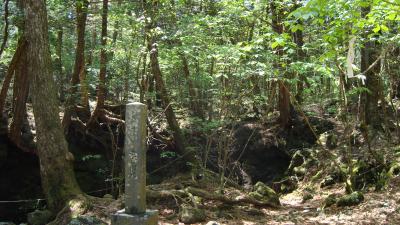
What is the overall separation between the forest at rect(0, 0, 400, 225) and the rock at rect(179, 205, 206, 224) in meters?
0.03

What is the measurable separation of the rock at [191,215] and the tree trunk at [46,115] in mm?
2020

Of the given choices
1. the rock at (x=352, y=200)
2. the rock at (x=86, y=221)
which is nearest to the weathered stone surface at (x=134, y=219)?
the rock at (x=86, y=221)

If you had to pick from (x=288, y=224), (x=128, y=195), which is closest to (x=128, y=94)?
(x=288, y=224)

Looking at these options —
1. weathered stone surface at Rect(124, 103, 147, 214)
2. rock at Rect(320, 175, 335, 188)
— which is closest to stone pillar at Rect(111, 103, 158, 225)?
weathered stone surface at Rect(124, 103, 147, 214)

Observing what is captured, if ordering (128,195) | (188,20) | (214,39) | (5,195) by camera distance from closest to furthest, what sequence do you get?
1. (128,195)
2. (188,20)
3. (214,39)
4. (5,195)

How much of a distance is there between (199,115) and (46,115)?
6.43 meters

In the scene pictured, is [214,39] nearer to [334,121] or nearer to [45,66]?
[45,66]

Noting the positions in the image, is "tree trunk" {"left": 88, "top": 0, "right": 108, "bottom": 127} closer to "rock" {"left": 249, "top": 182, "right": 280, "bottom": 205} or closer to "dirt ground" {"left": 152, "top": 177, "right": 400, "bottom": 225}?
"dirt ground" {"left": 152, "top": 177, "right": 400, "bottom": 225}

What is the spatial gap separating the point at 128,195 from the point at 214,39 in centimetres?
673

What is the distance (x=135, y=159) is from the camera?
5.00 m

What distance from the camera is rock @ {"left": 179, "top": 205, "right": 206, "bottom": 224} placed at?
273 inches

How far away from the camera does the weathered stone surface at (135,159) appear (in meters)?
4.96

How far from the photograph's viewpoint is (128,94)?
1298 centimetres

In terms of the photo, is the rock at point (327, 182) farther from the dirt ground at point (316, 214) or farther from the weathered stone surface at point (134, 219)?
the weathered stone surface at point (134, 219)
